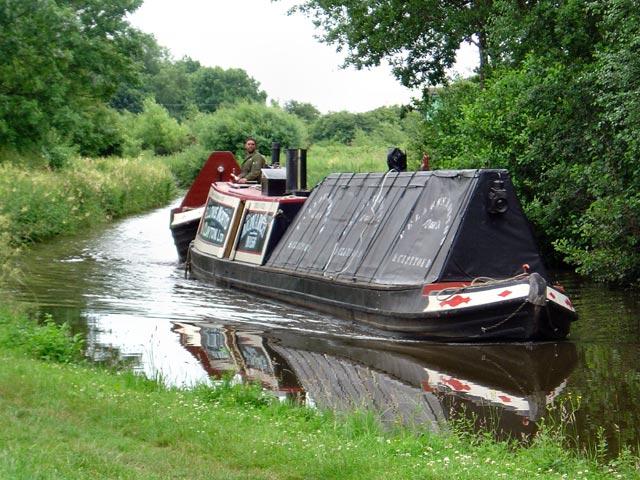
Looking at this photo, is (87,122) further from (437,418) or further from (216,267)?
(437,418)

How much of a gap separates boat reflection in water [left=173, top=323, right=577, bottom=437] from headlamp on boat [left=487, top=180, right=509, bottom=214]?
1.70 meters

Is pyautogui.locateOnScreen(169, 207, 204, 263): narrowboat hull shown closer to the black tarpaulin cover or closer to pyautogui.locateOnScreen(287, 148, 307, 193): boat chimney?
pyautogui.locateOnScreen(287, 148, 307, 193): boat chimney

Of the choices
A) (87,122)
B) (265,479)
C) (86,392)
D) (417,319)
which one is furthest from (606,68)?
(87,122)

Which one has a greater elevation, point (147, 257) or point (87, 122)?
point (87, 122)

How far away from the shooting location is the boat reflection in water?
30.9 ft

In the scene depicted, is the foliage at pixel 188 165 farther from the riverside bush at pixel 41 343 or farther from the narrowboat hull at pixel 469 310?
the riverside bush at pixel 41 343

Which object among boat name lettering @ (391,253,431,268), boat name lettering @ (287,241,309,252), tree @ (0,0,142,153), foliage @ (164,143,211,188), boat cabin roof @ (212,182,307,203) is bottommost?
foliage @ (164,143,211,188)

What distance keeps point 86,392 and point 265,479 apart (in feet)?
7.71

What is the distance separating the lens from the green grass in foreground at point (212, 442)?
19.2 ft

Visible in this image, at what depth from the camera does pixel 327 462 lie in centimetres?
617

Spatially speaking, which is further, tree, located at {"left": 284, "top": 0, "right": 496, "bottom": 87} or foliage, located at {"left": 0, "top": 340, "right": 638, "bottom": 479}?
A: tree, located at {"left": 284, "top": 0, "right": 496, "bottom": 87}

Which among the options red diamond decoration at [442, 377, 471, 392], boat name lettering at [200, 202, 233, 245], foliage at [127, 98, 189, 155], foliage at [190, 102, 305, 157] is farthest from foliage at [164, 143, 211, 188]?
red diamond decoration at [442, 377, 471, 392]

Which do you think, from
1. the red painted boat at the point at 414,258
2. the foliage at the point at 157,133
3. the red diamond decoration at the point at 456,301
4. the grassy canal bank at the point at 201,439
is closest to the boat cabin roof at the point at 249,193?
the red painted boat at the point at 414,258

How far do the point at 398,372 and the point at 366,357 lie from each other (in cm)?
88
